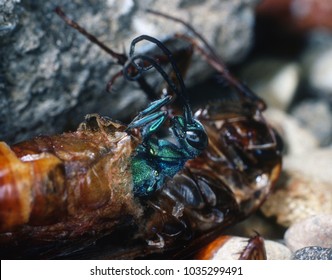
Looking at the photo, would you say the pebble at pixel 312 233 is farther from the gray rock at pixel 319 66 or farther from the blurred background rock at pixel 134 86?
the gray rock at pixel 319 66

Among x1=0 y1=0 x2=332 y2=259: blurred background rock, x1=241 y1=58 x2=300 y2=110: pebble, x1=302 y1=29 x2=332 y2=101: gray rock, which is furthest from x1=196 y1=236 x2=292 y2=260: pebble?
x1=302 y1=29 x2=332 y2=101: gray rock

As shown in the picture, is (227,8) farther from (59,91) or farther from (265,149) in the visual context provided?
(59,91)

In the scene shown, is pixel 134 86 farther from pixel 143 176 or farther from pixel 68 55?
pixel 143 176

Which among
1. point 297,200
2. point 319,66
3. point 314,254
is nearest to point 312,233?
point 314,254

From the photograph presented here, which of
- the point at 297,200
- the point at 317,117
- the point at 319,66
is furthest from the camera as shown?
the point at 319,66

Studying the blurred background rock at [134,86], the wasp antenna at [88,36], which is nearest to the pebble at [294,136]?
the blurred background rock at [134,86]

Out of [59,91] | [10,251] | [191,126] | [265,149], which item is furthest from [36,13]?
[265,149]
